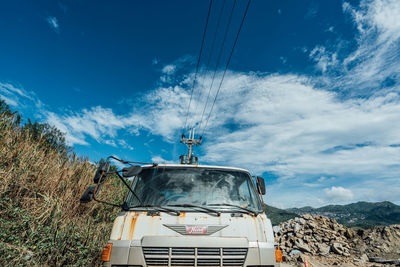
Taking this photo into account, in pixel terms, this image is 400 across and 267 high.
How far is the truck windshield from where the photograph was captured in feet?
10.3

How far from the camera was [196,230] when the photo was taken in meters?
2.58

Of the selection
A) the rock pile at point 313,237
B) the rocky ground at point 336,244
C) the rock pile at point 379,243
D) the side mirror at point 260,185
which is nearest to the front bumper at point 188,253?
the side mirror at point 260,185

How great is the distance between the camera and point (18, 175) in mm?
4754

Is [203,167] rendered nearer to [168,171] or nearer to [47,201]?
[168,171]

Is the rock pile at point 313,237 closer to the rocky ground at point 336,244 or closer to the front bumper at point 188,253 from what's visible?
the rocky ground at point 336,244

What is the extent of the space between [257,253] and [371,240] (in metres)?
11.6

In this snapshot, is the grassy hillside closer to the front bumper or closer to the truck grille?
the front bumper

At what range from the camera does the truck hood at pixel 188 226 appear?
8.47 feet

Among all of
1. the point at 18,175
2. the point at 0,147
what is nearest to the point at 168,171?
the point at 18,175

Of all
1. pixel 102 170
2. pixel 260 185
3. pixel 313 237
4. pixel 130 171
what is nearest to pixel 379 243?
pixel 313 237

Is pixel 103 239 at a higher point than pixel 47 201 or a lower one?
lower

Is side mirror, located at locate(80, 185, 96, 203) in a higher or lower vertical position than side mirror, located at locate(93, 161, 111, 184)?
lower

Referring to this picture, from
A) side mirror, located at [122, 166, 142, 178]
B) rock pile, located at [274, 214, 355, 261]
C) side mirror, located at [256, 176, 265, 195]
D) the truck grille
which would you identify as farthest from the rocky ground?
side mirror, located at [122, 166, 142, 178]

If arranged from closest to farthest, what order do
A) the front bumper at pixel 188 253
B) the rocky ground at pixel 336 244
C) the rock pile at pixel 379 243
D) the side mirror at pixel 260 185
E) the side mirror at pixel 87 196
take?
the front bumper at pixel 188 253 < the side mirror at pixel 87 196 < the side mirror at pixel 260 185 < the rocky ground at pixel 336 244 < the rock pile at pixel 379 243
